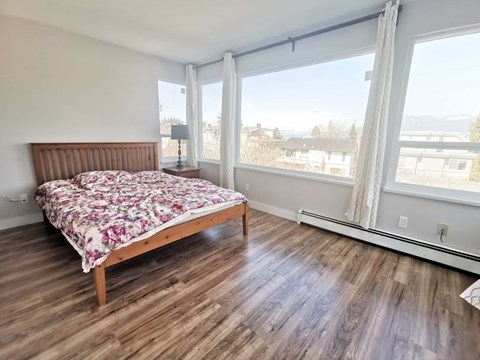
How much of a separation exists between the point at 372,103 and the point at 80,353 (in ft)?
10.5

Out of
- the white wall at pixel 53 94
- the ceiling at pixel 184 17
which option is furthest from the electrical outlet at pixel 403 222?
the white wall at pixel 53 94

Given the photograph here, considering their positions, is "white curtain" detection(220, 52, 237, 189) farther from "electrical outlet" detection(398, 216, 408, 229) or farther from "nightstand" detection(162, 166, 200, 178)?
"electrical outlet" detection(398, 216, 408, 229)

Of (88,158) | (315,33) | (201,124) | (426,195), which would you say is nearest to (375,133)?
(426,195)

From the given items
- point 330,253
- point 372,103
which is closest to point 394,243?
point 330,253

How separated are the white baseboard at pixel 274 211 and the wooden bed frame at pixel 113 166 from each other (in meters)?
0.88

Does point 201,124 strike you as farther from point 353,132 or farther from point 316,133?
point 353,132

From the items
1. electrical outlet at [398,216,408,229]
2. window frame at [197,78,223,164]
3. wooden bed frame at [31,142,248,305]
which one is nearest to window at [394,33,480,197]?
electrical outlet at [398,216,408,229]

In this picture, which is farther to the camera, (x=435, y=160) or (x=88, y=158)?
(x=88, y=158)

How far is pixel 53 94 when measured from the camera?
Result: 296 cm

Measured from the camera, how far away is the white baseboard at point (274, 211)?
3354mm

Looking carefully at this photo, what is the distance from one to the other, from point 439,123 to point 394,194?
0.82 meters

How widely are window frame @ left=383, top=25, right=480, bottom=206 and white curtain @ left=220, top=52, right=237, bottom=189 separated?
2.33m

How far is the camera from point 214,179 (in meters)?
4.45

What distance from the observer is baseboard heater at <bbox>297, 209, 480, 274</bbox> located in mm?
2111
